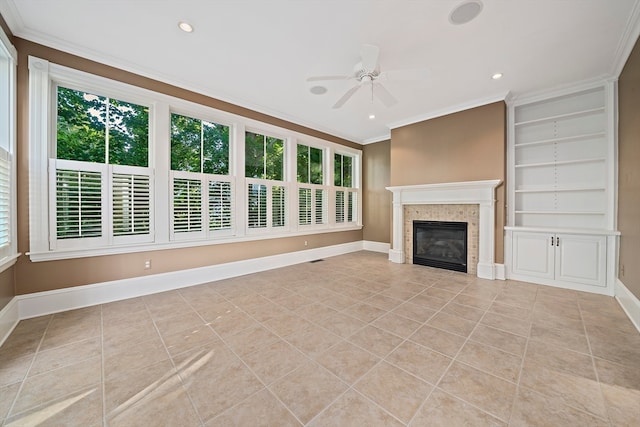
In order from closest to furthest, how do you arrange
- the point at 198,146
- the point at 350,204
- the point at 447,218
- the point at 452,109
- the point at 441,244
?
the point at 198,146, the point at 452,109, the point at 447,218, the point at 441,244, the point at 350,204

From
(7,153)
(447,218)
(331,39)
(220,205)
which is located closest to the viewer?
(7,153)

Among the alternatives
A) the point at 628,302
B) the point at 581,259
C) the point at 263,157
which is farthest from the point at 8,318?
the point at 581,259

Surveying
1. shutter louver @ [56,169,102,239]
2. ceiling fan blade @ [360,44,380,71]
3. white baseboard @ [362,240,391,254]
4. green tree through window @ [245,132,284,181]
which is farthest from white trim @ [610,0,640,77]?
shutter louver @ [56,169,102,239]

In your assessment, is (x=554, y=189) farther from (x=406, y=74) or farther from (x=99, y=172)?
(x=99, y=172)

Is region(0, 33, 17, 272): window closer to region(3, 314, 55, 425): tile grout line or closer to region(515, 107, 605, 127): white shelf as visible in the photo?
region(3, 314, 55, 425): tile grout line

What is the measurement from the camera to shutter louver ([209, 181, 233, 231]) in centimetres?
402

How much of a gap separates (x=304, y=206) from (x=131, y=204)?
10.4ft

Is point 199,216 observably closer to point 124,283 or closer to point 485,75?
point 124,283

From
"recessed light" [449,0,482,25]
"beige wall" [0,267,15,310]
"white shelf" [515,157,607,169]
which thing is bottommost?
"beige wall" [0,267,15,310]

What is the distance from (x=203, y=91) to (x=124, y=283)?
119 inches

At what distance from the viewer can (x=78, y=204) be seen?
2.92m

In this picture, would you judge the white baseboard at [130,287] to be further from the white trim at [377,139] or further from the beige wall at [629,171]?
the beige wall at [629,171]

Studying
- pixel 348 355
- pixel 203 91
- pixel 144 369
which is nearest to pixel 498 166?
pixel 348 355

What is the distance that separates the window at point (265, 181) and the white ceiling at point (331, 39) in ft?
3.62
